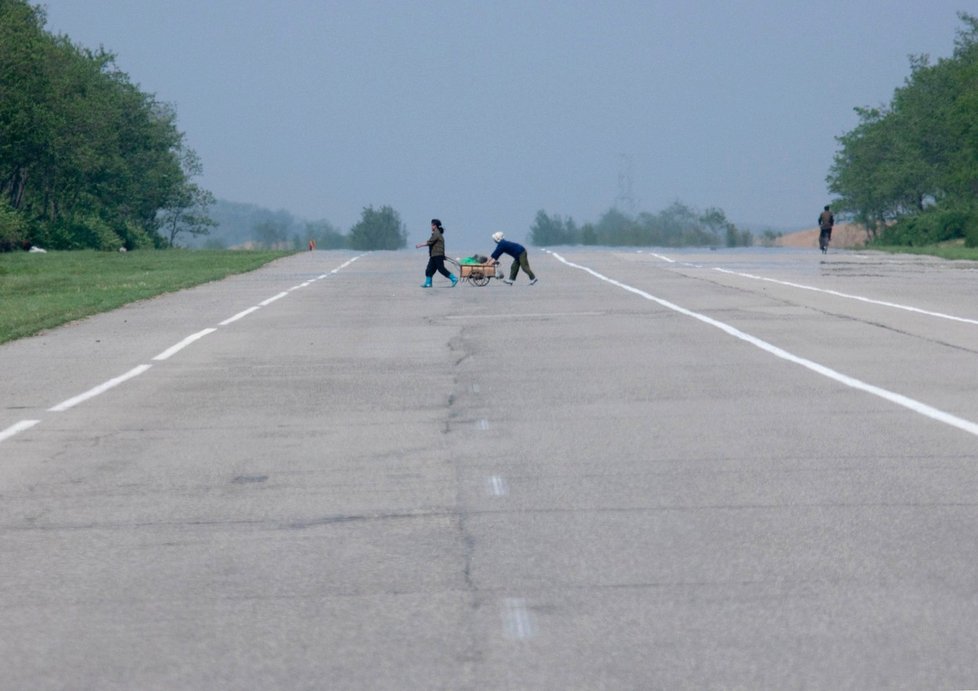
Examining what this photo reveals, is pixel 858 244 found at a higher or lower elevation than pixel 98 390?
lower

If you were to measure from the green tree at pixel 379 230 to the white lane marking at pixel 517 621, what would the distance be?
154720mm

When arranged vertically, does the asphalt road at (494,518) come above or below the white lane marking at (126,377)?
above

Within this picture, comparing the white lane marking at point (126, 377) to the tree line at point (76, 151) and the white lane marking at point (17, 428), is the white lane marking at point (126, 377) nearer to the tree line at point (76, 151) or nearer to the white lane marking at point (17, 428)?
the white lane marking at point (17, 428)

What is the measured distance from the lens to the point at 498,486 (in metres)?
9.20

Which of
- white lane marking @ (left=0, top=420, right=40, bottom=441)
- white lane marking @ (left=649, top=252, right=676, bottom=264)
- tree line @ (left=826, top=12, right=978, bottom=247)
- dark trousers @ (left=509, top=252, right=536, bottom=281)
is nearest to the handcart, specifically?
dark trousers @ (left=509, top=252, right=536, bottom=281)

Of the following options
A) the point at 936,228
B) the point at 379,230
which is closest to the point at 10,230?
the point at 936,228

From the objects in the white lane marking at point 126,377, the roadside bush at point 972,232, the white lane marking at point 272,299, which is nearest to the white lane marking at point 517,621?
the white lane marking at point 126,377

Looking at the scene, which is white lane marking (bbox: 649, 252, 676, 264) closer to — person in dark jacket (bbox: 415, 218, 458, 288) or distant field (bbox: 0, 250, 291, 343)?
distant field (bbox: 0, 250, 291, 343)

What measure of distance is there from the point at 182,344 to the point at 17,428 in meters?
7.97

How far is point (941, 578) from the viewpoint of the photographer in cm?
677

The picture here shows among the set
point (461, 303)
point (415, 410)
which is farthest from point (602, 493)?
point (461, 303)

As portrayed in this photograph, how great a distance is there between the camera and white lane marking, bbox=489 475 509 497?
8977 mm

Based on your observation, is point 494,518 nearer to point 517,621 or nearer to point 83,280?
point 517,621

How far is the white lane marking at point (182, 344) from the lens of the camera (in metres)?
18.6
